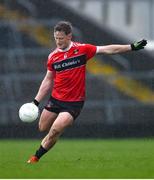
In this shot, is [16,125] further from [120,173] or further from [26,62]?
[120,173]

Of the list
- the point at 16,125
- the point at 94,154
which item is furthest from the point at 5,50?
the point at 94,154

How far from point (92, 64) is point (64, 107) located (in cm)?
1035

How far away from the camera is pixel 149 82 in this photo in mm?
20016

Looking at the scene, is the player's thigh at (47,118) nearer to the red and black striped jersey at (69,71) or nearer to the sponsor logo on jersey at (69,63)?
the red and black striped jersey at (69,71)

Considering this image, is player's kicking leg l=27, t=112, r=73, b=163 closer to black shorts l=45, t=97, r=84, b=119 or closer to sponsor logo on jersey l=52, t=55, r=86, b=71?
black shorts l=45, t=97, r=84, b=119

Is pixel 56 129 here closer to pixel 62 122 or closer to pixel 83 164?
pixel 62 122

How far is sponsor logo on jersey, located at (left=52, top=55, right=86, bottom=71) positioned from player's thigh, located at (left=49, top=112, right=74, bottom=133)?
1.90 feet

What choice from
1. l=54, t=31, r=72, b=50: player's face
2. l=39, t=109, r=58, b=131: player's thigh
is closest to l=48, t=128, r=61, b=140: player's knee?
l=39, t=109, r=58, b=131: player's thigh

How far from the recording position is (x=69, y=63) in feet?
35.7

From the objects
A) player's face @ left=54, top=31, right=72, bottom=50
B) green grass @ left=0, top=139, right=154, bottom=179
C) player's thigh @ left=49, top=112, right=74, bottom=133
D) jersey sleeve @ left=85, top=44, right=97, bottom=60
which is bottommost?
green grass @ left=0, top=139, right=154, bottom=179

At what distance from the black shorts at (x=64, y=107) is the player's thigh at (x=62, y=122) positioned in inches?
3.6

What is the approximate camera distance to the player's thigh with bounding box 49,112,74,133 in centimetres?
1060

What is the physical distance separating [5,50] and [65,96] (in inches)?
378

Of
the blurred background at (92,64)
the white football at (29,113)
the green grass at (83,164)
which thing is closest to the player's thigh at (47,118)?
the white football at (29,113)
